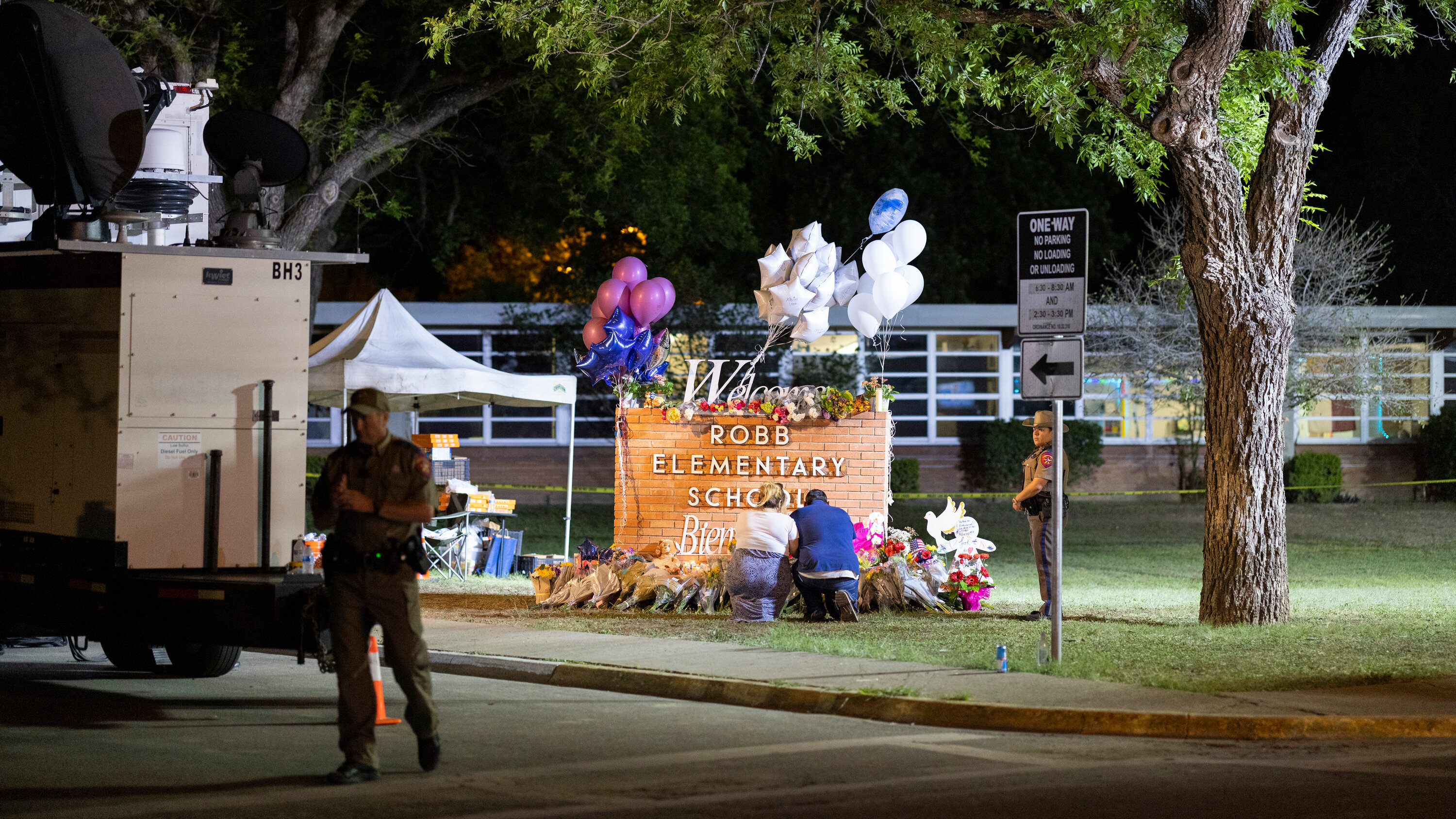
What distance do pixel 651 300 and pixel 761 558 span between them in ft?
11.6

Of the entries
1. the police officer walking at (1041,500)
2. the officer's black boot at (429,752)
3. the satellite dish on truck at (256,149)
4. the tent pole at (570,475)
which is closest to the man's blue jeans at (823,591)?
the police officer walking at (1041,500)

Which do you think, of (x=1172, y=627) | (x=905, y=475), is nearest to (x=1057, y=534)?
(x=1172, y=627)

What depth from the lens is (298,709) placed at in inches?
395

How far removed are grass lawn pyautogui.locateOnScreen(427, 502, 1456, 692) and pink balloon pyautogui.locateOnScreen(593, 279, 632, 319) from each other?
3435 mm

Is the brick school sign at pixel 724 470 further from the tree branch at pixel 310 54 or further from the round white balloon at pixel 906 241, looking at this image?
the tree branch at pixel 310 54

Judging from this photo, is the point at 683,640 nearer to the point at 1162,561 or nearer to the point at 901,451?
the point at 1162,561

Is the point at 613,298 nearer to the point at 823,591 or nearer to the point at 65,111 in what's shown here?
the point at 823,591

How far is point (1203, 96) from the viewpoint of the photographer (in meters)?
13.5

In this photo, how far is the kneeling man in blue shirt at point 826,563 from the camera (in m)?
14.0

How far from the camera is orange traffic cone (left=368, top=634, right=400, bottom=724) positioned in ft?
25.7

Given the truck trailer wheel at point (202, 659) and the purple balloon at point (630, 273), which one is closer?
the truck trailer wheel at point (202, 659)

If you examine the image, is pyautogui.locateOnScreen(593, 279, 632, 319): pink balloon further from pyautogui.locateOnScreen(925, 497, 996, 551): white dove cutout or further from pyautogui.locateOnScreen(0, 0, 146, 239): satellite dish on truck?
pyautogui.locateOnScreen(0, 0, 146, 239): satellite dish on truck

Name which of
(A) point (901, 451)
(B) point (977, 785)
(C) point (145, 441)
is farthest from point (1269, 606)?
(A) point (901, 451)

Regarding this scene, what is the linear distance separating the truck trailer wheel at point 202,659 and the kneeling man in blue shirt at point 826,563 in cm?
513
